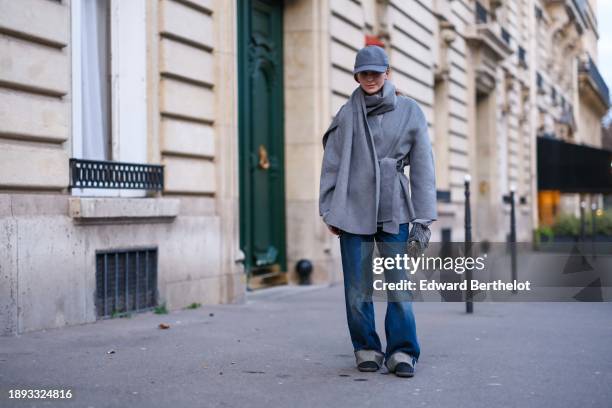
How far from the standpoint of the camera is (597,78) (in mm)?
49125

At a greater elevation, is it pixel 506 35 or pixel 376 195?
pixel 506 35

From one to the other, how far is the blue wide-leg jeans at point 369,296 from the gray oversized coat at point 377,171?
10cm

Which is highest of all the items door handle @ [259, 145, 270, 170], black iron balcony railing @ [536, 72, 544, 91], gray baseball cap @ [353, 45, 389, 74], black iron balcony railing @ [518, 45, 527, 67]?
black iron balcony railing @ [518, 45, 527, 67]

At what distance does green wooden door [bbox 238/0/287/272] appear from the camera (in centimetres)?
1187

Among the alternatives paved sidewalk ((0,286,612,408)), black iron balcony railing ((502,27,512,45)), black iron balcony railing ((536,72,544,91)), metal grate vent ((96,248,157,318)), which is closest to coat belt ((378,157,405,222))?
paved sidewalk ((0,286,612,408))

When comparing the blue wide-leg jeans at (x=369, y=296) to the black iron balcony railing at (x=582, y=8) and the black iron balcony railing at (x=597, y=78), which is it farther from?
the black iron balcony railing at (x=597, y=78)

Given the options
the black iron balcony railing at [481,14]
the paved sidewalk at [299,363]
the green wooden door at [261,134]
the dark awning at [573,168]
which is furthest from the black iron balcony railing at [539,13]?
the paved sidewalk at [299,363]

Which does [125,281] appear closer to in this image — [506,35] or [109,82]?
[109,82]

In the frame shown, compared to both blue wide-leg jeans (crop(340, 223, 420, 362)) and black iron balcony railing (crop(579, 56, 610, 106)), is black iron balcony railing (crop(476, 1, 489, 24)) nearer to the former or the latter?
blue wide-leg jeans (crop(340, 223, 420, 362))

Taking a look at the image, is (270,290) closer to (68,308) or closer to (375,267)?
(68,308)

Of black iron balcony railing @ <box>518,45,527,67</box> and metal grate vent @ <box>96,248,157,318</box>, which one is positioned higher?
black iron balcony railing @ <box>518,45,527,67</box>

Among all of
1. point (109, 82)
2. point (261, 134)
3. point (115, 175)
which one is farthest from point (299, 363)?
point (261, 134)

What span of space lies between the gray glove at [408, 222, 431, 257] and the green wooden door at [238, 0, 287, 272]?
6186 millimetres

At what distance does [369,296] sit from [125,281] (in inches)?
146
